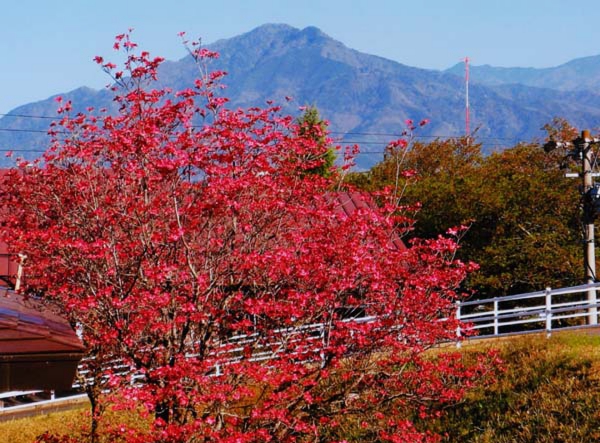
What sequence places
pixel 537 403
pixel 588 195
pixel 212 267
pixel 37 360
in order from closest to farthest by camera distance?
pixel 37 360, pixel 212 267, pixel 537 403, pixel 588 195

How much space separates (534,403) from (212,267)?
24.1ft

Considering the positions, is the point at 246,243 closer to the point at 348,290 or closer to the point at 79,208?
the point at 348,290

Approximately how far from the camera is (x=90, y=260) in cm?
1334

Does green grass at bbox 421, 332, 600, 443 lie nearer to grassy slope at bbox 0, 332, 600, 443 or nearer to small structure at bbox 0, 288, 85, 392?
grassy slope at bbox 0, 332, 600, 443

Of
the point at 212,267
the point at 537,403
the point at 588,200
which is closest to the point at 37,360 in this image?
the point at 212,267

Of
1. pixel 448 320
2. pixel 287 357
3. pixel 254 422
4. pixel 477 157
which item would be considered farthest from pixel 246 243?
pixel 477 157

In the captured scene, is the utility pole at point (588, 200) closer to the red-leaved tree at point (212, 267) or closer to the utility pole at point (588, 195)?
the utility pole at point (588, 195)

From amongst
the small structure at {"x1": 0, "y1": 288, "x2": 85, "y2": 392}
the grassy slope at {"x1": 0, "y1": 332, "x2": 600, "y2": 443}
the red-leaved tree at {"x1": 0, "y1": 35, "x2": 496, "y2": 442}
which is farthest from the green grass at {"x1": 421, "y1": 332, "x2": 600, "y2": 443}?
the small structure at {"x1": 0, "y1": 288, "x2": 85, "y2": 392}

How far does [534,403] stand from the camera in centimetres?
1733

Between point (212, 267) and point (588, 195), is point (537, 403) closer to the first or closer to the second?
point (212, 267)

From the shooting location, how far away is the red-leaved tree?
41.8 feet

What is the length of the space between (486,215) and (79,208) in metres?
27.0

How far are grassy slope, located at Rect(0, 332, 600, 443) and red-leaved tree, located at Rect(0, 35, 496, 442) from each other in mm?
1815

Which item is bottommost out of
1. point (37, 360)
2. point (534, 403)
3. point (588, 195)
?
point (534, 403)
